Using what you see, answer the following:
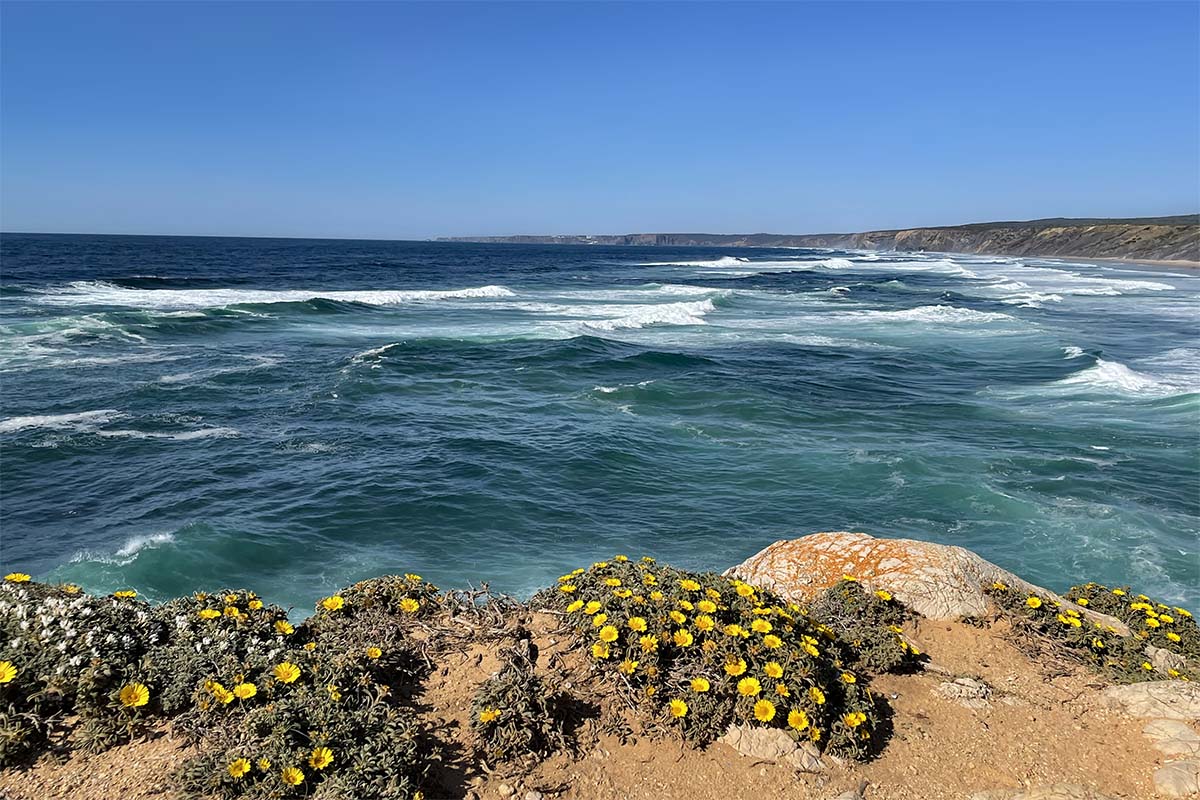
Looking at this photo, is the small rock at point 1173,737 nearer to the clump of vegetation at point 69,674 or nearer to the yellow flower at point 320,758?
the yellow flower at point 320,758

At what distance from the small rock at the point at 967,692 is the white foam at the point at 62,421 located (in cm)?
1823

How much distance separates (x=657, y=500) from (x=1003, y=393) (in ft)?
46.8

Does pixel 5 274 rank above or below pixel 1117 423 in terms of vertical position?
above

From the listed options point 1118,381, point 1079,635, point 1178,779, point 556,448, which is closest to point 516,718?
point 1178,779

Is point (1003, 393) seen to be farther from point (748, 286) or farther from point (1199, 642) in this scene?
point (748, 286)

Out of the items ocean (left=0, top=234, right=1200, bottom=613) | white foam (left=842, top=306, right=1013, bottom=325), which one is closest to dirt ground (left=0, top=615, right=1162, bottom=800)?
ocean (left=0, top=234, right=1200, bottom=613)

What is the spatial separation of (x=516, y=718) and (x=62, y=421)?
58.0ft

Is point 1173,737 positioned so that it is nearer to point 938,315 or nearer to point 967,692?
point 967,692

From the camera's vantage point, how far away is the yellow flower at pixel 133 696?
4203mm

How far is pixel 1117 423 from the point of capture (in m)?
18.5

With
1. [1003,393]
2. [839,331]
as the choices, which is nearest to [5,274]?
[839,331]

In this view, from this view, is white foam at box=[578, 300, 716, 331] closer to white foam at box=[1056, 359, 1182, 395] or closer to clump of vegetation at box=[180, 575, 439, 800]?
white foam at box=[1056, 359, 1182, 395]

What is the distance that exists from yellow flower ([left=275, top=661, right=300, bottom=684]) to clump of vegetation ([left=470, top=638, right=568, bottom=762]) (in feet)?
3.61

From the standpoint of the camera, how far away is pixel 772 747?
450 cm
